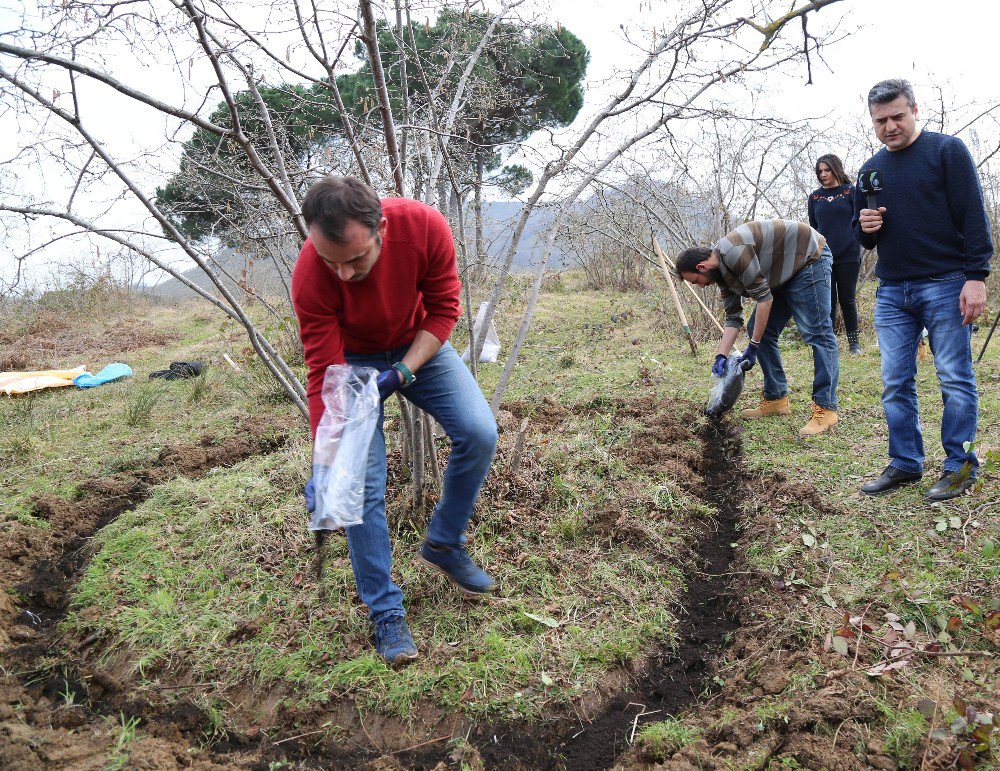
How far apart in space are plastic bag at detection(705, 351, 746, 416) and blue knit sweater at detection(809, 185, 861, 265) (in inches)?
71.8

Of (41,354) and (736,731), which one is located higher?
(41,354)

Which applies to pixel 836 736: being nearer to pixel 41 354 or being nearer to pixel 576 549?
pixel 576 549

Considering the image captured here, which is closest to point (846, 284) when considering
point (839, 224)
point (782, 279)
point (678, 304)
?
point (839, 224)

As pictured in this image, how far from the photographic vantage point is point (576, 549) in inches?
123

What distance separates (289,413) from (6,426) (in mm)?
2554

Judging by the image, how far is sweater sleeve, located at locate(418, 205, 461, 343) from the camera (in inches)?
94.0

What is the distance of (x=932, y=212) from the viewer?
296 cm

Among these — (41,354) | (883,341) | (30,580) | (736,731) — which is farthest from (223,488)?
(41,354)

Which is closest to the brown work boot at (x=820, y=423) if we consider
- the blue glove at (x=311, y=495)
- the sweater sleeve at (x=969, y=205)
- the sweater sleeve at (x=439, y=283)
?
the sweater sleeve at (x=969, y=205)

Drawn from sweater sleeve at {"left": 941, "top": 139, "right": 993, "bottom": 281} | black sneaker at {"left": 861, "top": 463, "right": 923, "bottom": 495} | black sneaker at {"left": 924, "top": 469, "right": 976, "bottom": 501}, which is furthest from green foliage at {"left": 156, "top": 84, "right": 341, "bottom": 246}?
black sneaker at {"left": 924, "top": 469, "right": 976, "bottom": 501}

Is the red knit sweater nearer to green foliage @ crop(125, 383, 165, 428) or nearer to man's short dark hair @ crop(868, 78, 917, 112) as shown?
man's short dark hair @ crop(868, 78, 917, 112)

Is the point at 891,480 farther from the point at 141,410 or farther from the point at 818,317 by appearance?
the point at 141,410

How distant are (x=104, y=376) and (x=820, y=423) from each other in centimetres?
778

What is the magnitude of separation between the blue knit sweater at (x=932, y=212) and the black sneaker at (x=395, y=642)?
2676 millimetres
